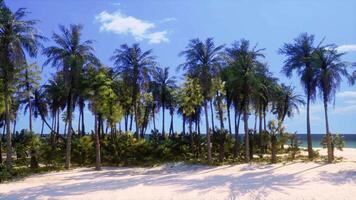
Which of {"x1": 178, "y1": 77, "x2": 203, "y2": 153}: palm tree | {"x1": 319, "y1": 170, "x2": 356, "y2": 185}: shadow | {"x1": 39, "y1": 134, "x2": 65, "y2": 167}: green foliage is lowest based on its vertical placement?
{"x1": 319, "y1": 170, "x2": 356, "y2": 185}: shadow

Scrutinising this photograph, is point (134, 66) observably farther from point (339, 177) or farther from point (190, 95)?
point (339, 177)

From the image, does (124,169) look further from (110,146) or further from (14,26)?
(14,26)

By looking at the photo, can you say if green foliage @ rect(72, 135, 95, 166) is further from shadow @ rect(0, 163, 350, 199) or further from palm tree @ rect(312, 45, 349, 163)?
palm tree @ rect(312, 45, 349, 163)

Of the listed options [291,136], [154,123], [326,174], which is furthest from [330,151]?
[154,123]

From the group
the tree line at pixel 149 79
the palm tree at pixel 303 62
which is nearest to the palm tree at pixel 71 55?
the tree line at pixel 149 79

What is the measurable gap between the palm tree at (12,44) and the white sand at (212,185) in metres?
6.62

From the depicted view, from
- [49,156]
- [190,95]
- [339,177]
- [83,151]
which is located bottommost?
[339,177]

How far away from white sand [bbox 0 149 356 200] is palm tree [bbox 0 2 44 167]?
6625 mm

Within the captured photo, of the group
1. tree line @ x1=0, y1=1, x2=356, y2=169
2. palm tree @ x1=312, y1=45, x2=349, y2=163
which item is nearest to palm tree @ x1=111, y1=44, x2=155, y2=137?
tree line @ x1=0, y1=1, x2=356, y2=169

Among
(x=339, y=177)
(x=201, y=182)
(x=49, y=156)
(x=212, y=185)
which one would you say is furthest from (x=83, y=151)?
(x=339, y=177)

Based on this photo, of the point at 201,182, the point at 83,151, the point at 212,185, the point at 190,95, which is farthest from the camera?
the point at 190,95

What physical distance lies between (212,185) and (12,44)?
53.0ft

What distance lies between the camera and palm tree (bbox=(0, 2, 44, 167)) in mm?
26297

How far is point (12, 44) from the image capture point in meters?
26.4
